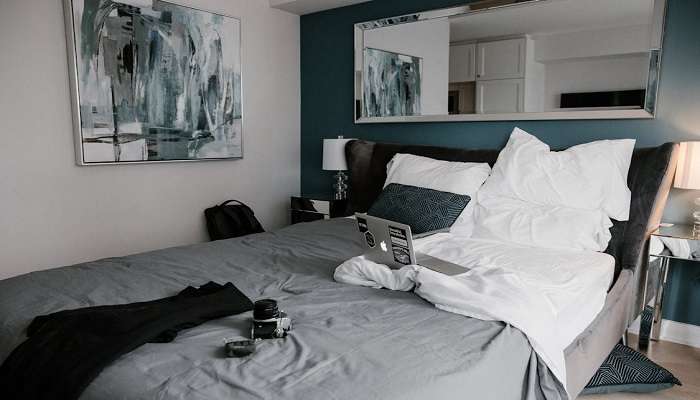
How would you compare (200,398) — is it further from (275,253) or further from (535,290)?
(275,253)

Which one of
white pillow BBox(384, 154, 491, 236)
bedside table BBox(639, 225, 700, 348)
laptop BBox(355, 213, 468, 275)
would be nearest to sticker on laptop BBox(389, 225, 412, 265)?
laptop BBox(355, 213, 468, 275)

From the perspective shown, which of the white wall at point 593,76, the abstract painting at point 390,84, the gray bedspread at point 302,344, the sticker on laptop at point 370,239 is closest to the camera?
the gray bedspread at point 302,344

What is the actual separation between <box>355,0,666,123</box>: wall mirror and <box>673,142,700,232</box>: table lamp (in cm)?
35

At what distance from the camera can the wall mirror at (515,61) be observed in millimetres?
2920

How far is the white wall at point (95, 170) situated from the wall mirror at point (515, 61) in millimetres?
851

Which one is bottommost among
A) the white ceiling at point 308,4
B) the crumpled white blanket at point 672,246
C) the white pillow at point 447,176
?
the crumpled white blanket at point 672,246

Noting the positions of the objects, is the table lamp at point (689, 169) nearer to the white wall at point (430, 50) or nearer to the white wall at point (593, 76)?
the white wall at point (593, 76)

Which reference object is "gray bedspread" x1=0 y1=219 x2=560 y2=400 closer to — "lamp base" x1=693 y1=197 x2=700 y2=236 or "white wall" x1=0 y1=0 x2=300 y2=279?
"white wall" x1=0 y1=0 x2=300 y2=279

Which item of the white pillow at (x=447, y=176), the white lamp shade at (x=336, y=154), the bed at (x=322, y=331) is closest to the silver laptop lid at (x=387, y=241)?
the bed at (x=322, y=331)

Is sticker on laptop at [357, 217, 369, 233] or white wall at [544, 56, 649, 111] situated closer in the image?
sticker on laptop at [357, 217, 369, 233]

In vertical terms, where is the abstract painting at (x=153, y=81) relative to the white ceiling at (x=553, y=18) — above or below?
below

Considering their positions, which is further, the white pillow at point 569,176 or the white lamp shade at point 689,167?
the white pillow at point 569,176

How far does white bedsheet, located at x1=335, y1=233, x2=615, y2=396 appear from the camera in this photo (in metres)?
1.67

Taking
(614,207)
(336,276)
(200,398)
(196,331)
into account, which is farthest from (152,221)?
(614,207)
